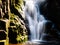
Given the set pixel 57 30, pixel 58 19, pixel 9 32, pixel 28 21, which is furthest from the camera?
pixel 58 19

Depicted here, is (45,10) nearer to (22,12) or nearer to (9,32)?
(22,12)

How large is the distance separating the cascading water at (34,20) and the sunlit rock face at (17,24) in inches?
35.8

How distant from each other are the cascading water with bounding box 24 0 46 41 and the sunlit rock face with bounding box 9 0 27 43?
2.99ft

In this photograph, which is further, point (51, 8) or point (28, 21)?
point (51, 8)

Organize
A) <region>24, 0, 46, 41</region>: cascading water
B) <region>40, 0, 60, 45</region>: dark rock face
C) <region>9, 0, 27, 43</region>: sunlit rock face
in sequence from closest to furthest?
<region>9, 0, 27, 43</region>: sunlit rock face < <region>24, 0, 46, 41</region>: cascading water < <region>40, 0, 60, 45</region>: dark rock face

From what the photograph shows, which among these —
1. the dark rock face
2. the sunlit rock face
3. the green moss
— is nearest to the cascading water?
the dark rock face

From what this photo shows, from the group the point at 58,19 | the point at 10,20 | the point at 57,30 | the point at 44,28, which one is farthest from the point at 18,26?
the point at 58,19

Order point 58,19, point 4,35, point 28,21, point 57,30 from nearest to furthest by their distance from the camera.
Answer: point 4,35 < point 28,21 < point 57,30 < point 58,19

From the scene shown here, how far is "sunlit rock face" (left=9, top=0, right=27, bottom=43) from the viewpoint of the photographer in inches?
496

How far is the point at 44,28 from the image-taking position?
15.5 metres

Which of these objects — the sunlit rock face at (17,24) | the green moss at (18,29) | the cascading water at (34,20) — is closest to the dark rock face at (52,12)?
the cascading water at (34,20)

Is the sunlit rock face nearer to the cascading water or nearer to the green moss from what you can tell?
the green moss

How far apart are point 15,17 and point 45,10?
14.2ft

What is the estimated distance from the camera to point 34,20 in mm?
15383
